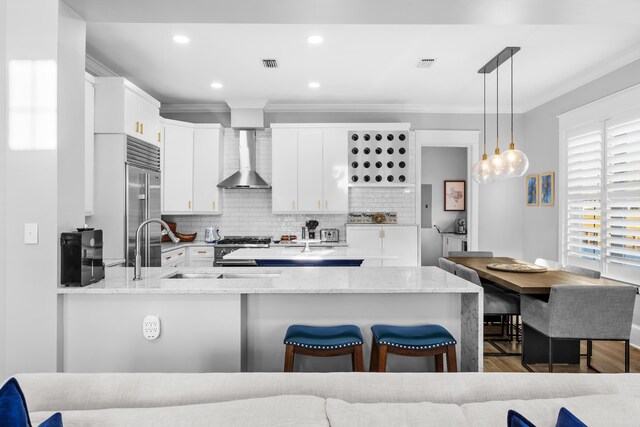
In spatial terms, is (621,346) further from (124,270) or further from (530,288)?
(124,270)

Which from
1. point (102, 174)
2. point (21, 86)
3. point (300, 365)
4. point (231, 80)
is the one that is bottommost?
point (300, 365)

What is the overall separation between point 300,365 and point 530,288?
68.5 inches

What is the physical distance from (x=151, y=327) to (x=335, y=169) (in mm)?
3783

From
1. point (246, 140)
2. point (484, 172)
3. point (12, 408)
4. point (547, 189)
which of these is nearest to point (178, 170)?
point (246, 140)

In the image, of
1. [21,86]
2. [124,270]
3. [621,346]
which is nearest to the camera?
[21,86]

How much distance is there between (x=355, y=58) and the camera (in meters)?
4.05

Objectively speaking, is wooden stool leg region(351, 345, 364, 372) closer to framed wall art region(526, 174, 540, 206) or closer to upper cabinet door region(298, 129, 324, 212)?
upper cabinet door region(298, 129, 324, 212)

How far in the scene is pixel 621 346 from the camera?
12.9 feet

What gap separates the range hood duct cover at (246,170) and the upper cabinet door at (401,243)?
1800 mm

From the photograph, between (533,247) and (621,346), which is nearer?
Result: (621,346)

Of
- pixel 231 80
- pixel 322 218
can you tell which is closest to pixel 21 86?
A: pixel 231 80

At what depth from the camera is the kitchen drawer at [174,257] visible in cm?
470

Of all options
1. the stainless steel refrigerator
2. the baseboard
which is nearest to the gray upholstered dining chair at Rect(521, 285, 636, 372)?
the baseboard

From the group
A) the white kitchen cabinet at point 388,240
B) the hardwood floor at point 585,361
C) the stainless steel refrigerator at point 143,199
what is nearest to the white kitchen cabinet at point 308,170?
the white kitchen cabinet at point 388,240
